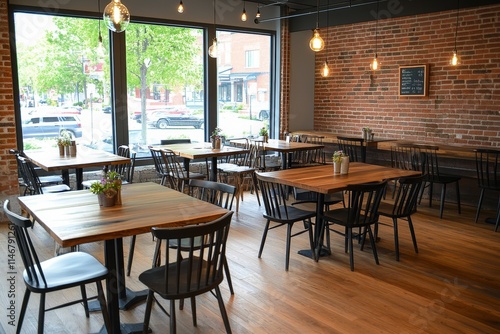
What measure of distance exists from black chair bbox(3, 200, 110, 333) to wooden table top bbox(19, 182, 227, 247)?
5.9 inches

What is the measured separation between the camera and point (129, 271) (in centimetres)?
393

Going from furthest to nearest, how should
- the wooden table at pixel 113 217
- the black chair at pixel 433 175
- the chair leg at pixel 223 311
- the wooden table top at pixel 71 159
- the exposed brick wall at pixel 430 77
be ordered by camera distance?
1. the exposed brick wall at pixel 430 77
2. the black chair at pixel 433 175
3. the wooden table top at pixel 71 159
4. the chair leg at pixel 223 311
5. the wooden table at pixel 113 217

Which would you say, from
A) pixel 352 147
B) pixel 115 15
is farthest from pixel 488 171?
pixel 115 15

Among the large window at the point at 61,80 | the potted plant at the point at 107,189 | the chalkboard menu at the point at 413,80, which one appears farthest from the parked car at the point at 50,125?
the chalkboard menu at the point at 413,80

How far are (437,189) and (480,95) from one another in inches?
56.6

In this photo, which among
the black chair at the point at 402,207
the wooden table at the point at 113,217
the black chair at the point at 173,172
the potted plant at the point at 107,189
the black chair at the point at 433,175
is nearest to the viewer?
the wooden table at the point at 113,217

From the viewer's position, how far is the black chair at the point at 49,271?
2.49 metres

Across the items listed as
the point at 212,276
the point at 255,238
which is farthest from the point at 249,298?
the point at 255,238

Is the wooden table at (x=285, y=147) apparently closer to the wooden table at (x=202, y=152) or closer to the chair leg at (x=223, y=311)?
the wooden table at (x=202, y=152)

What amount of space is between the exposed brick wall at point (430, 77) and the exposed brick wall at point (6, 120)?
5.21 metres

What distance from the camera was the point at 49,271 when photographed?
272 cm

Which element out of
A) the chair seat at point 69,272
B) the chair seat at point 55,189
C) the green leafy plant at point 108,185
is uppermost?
the green leafy plant at point 108,185

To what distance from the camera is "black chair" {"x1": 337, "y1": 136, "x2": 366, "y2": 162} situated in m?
6.84

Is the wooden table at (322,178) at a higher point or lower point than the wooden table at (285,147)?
lower
